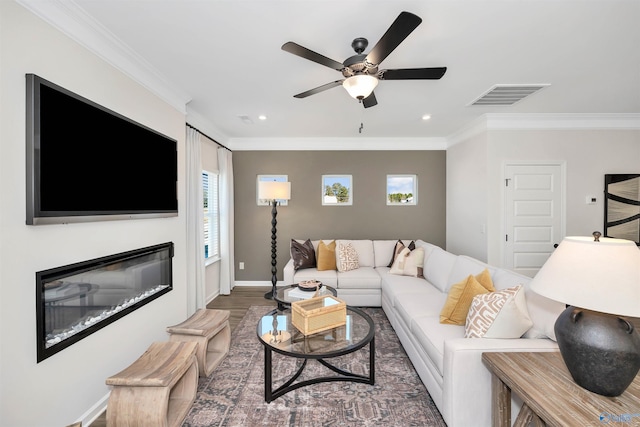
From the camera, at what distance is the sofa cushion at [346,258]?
4039mm

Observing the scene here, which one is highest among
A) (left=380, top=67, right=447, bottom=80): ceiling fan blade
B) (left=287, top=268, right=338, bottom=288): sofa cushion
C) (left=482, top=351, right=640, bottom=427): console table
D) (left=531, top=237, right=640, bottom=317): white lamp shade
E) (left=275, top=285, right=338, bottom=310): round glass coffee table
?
(left=380, top=67, right=447, bottom=80): ceiling fan blade

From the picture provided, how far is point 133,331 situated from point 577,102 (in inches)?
203

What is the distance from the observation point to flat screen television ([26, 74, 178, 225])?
4.69 feet

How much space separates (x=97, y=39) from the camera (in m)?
1.84

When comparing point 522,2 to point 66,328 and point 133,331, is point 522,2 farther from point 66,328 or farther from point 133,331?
point 133,331

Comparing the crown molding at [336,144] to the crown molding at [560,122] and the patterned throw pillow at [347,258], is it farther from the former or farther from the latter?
the patterned throw pillow at [347,258]

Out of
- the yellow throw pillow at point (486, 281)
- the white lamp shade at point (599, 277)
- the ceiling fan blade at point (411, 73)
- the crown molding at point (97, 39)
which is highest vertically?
the crown molding at point (97, 39)

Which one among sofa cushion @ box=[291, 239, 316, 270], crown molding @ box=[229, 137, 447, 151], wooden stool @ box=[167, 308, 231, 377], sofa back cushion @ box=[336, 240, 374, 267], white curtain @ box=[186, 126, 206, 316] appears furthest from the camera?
crown molding @ box=[229, 137, 447, 151]

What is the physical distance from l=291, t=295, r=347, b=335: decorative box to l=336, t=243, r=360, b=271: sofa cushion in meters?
1.83

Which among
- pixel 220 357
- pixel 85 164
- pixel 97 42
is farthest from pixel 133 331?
pixel 97 42

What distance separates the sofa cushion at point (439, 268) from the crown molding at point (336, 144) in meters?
2.07

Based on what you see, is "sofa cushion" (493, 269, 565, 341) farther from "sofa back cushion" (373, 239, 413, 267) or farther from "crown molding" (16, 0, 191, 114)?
"crown molding" (16, 0, 191, 114)

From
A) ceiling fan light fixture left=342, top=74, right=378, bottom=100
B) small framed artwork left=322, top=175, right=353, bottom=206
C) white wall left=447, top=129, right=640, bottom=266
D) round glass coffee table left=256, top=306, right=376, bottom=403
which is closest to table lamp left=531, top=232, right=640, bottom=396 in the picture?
round glass coffee table left=256, top=306, right=376, bottom=403

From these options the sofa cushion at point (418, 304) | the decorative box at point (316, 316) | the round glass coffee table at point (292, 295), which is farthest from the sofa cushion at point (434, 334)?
the round glass coffee table at point (292, 295)
